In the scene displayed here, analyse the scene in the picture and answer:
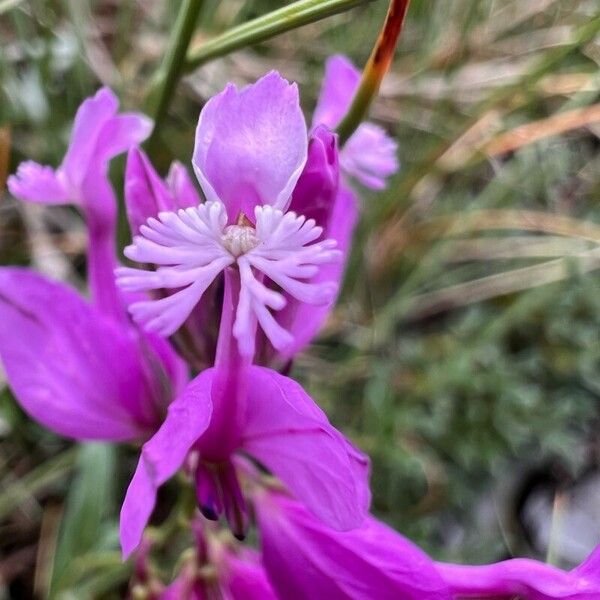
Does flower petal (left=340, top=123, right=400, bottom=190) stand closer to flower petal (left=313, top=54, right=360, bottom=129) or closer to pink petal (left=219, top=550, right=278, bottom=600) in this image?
flower petal (left=313, top=54, right=360, bottom=129)

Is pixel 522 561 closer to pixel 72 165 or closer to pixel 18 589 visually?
pixel 72 165

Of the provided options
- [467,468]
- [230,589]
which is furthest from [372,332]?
[230,589]

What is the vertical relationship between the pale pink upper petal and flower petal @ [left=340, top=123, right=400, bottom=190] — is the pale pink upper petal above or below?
below

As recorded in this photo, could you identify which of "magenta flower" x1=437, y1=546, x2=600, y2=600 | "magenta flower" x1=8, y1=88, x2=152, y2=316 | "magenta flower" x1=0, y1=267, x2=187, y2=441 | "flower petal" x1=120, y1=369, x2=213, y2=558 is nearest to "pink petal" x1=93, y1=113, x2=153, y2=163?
"magenta flower" x1=8, y1=88, x2=152, y2=316

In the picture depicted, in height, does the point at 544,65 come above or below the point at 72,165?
above

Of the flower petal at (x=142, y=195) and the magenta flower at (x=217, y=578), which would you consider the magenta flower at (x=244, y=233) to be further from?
the magenta flower at (x=217, y=578)

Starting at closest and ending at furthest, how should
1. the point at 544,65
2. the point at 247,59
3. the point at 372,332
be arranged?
the point at 544,65 → the point at 372,332 → the point at 247,59

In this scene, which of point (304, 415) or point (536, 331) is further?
point (536, 331)
